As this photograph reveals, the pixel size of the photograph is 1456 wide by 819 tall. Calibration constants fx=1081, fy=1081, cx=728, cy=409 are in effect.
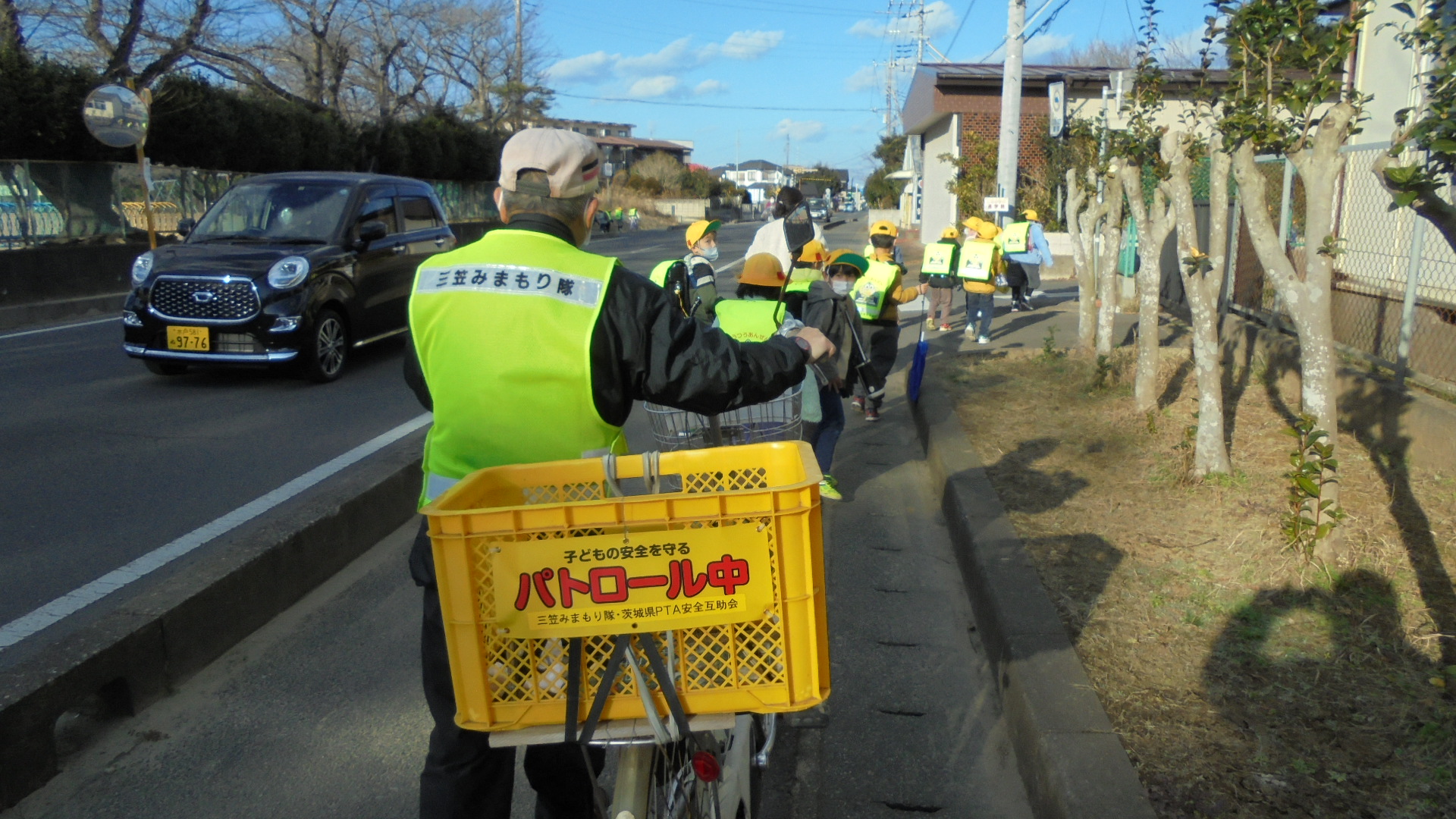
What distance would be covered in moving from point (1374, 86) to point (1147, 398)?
5.50 m

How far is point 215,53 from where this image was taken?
91.5ft

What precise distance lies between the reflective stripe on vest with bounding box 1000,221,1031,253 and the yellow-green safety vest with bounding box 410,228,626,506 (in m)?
13.2

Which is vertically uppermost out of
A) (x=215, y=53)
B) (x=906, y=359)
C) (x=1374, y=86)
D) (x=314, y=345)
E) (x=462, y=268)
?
(x=215, y=53)

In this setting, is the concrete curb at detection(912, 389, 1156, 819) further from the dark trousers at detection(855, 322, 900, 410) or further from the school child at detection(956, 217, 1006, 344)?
the school child at detection(956, 217, 1006, 344)

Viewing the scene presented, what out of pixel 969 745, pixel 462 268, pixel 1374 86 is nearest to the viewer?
pixel 462 268

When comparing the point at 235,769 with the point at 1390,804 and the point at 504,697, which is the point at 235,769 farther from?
the point at 1390,804

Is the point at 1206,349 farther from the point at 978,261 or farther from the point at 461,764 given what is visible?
the point at 978,261

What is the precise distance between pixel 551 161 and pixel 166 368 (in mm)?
8966

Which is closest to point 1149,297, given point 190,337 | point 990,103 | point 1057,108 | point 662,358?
point 662,358

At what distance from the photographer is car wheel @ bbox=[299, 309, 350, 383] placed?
31.6 ft

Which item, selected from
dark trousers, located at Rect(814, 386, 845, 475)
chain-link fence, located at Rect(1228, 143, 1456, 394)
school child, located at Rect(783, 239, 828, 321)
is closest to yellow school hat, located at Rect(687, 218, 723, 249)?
school child, located at Rect(783, 239, 828, 321)

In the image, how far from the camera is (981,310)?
→ 12.6 m

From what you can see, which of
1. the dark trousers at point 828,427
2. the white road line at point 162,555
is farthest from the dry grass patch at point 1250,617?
the white road line at point 162,555

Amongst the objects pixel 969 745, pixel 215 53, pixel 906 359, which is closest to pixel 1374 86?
pixel 906 359
